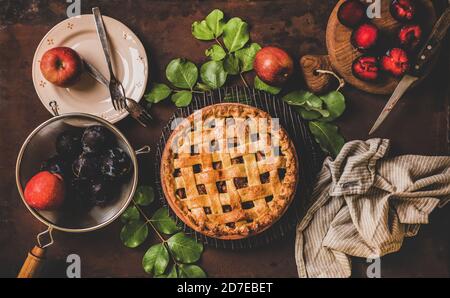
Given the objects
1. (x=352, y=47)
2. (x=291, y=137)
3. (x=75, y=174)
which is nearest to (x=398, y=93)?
(x=352, y=47)

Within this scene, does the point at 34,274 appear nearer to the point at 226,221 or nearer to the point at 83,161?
the point at 83,161

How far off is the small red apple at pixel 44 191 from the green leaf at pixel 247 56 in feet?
2.06

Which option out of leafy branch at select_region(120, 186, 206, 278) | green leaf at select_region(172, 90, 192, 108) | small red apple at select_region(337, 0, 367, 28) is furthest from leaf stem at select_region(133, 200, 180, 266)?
small red apple at select_region(337, 0, 367, 28)

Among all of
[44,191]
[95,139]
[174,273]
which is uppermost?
[95,139]

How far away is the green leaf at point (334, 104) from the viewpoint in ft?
4.47

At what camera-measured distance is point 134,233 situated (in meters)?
1.40

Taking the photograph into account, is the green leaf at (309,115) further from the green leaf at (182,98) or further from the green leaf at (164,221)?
the green leaf at (164,221)

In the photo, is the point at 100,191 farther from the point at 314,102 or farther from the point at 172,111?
the point at 314,102

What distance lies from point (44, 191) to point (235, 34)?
710 mm

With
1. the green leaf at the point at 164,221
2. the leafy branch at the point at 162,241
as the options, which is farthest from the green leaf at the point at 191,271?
the green leaf at the point at 164,221

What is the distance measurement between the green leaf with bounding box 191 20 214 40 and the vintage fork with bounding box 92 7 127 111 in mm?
269

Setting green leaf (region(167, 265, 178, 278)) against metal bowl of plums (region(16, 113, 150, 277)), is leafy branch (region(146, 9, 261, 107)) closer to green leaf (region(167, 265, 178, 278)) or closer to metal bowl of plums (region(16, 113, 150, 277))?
metal bowl of plums (region(16, 113, 150, 277))

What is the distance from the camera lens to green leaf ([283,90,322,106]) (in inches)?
53.5

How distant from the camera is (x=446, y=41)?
136 cm
